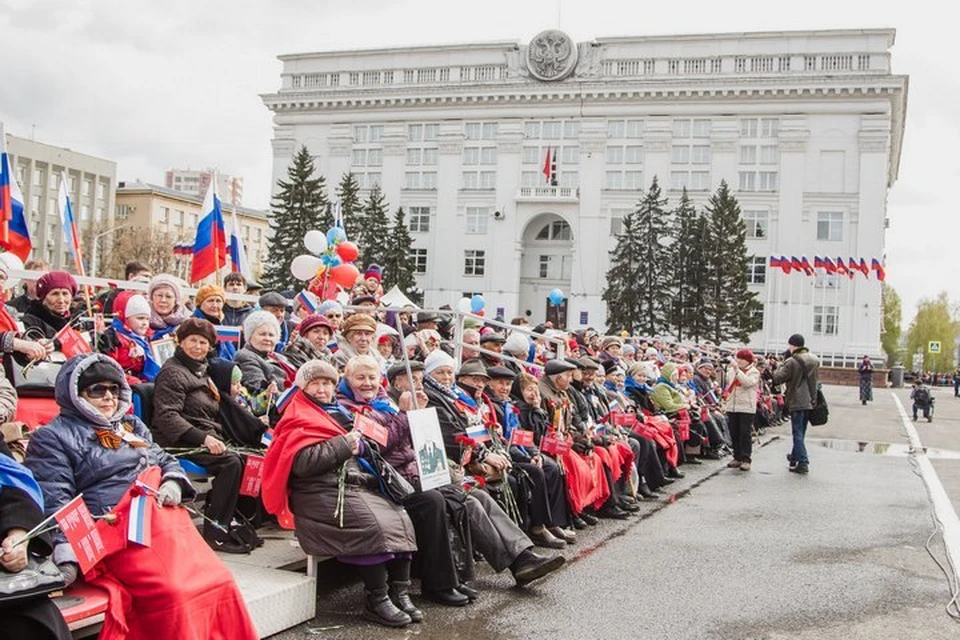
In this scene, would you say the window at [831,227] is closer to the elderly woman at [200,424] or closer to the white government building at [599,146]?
the white government building at [599,146]

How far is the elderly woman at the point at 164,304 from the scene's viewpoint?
775 cm

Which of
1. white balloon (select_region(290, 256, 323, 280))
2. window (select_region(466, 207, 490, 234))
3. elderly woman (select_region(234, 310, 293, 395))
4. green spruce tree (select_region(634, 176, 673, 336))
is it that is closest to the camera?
elderly woman (select_region(234, 310, 293, 395))

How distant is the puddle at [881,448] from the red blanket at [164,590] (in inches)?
635

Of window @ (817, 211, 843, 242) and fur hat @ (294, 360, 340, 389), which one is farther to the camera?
window @ (817, 211, 843, 242)

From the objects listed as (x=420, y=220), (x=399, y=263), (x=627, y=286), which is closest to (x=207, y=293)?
(x=627, y=286)

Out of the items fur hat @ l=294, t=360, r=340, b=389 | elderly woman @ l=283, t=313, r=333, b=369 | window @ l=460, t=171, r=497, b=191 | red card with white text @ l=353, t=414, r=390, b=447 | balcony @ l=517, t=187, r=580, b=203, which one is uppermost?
window @ l=460, t=171, r=497, b=191

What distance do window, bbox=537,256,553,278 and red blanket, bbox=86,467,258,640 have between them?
226 ft

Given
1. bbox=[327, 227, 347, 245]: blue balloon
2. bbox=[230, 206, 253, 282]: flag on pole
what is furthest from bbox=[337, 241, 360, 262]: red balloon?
bbox=[230, 206, 253, 282]: flag on pole

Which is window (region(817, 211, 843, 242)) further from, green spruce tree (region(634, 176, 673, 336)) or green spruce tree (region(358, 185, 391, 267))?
green spruce tree (region(358, 185, 391, 267))

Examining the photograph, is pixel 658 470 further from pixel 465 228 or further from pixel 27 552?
pixel 465 228

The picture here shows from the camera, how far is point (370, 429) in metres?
6.23

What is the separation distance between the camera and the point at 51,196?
90.9 metres

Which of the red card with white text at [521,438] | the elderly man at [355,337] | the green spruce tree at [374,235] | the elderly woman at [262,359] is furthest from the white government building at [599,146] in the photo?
the elderly woman at [262,359]

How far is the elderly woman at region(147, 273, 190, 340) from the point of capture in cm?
775
